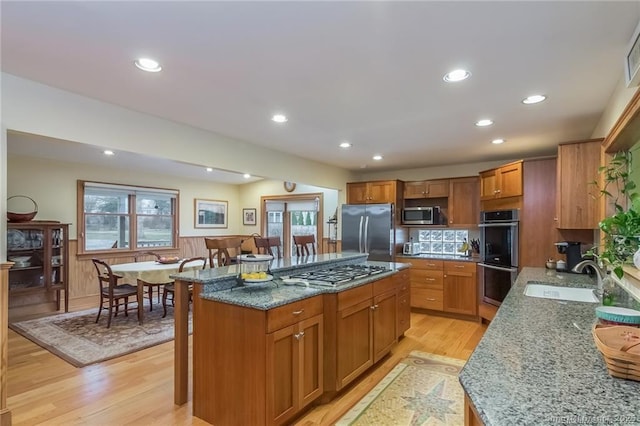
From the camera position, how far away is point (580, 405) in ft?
2.96

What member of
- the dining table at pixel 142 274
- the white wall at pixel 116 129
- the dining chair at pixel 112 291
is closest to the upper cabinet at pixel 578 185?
the white wall at pixel 116 129

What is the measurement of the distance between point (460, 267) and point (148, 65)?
14.9 ft

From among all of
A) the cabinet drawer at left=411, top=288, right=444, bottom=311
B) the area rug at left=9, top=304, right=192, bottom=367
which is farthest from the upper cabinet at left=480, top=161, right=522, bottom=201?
the area rug at left=9, top=304, right=192, bottom=367

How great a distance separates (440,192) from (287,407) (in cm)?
424

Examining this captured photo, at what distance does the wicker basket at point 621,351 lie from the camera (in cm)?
103

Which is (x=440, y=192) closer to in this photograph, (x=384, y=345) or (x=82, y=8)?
(x=384, y=345)

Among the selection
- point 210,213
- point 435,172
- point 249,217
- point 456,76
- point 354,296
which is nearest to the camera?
point 456,76

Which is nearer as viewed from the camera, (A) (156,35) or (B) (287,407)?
(A) (156,35)

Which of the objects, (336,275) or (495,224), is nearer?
(336,275)

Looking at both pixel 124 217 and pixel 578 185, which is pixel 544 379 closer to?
pixel 578 185

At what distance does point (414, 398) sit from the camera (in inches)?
106

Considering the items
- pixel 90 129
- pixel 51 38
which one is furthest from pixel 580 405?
pixel 90 129

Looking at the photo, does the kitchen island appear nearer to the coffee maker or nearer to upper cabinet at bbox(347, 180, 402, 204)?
the coffee maker

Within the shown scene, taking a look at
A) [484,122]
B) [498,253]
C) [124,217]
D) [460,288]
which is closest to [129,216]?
[124,217]
